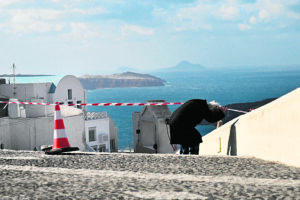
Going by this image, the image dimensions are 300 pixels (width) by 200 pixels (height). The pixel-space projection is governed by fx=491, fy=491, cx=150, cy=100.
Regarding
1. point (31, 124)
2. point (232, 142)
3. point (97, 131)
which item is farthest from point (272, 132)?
point (97, 131)

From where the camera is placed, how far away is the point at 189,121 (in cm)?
908

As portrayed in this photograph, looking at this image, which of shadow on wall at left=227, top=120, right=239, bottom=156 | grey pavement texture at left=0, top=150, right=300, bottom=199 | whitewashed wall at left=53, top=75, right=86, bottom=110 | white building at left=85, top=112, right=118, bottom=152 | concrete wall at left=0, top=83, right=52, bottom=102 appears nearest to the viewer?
grey pavement texture at left=0, top=150, right=300, bottom=199

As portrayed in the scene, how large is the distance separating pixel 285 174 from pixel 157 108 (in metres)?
23.2

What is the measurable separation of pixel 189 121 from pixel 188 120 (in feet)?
0.09

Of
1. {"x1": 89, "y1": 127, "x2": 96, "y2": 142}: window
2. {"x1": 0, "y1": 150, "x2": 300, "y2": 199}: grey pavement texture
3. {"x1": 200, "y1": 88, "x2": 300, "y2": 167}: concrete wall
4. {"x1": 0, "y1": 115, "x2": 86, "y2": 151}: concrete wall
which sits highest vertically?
{"x1": 200, "y1": 88, "x2": 300, "y2": 167}: concrete wall

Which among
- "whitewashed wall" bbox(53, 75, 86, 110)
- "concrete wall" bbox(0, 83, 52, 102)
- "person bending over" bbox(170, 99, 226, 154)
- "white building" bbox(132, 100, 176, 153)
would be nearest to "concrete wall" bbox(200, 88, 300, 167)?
"person bending over" bbox(170, 99, 226, 154)

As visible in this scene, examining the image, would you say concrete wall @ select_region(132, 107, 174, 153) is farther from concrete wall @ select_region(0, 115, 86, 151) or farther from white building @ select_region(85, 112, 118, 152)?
white building @ select_region(85, 112, 118, 152)

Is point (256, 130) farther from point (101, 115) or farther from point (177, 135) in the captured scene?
point (101, 115)

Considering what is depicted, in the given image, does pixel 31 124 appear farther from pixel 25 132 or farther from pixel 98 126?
pixel 98 126

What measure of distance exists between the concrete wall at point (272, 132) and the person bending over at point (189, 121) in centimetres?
85

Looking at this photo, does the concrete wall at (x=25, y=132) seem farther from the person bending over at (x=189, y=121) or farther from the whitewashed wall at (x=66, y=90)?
the person bending over at (x=189, y=121)

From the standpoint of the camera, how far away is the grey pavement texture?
14.8 ft

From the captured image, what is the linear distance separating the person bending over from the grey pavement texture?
192 cm

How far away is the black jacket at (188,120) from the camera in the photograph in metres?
8.98
